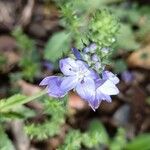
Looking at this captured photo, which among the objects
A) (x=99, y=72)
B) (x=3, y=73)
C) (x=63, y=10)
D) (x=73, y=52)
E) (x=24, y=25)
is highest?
(x=24, y=25)

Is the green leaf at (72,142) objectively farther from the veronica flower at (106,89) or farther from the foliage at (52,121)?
the veronica flower at (106,89)

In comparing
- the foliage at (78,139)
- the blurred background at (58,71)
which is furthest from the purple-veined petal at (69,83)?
the blurred background at (58,71)

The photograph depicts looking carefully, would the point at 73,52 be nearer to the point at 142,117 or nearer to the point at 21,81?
→ the point at 21,81

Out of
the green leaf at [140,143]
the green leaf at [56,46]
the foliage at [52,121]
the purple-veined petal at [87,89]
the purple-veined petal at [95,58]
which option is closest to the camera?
the purple-veined petal at [95,58]

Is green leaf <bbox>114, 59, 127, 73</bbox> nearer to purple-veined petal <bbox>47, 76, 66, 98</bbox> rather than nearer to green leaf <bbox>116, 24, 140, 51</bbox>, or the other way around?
green leaf <bbox>116, 24, 140, 51</bbox>

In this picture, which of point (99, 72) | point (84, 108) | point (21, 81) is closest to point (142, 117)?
point (84, 108)

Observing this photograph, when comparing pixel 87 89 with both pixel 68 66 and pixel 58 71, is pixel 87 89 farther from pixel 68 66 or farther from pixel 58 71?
pixel 58 71
